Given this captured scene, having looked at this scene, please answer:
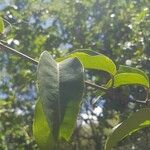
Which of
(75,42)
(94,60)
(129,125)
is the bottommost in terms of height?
(75,42)

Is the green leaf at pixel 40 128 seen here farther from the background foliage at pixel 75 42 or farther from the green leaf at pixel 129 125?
the background foliage at pixel 75 42

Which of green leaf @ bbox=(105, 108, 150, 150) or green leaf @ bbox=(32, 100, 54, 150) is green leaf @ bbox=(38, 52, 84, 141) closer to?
green leaf @ bbox=(32, 100, 54, 150)

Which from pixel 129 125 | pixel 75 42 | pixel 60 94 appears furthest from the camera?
pixel 75 42

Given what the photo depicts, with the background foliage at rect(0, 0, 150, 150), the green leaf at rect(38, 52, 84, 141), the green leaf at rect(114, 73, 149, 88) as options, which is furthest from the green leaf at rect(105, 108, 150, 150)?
the background foliage at rect(0, 0, 150, 150)

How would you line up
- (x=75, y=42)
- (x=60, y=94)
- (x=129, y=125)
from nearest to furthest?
(x=60, y=94) → (x=129, y=125) → (x=75, y=42)

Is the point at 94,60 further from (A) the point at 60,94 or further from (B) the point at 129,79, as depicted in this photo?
(A) the point at 60,94

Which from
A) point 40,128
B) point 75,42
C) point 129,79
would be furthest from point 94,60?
point 75,42
